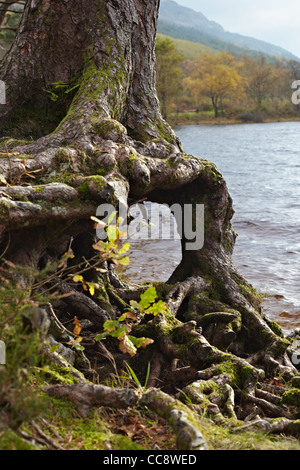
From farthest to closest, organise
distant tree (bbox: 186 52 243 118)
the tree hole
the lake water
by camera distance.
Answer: distant tree (bbox: 186 52 243 118) → the tree hole → the lake water

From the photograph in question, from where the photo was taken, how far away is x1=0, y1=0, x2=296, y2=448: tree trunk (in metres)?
4.35

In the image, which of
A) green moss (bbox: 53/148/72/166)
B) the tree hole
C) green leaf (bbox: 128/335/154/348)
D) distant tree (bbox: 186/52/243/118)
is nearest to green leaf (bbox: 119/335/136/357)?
green leaf (bbox: 128/335/154/348)

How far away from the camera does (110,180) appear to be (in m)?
4.48

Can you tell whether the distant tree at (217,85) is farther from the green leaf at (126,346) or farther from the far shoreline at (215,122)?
the green leaf at (126,346)

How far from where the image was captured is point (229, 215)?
656 centimetres

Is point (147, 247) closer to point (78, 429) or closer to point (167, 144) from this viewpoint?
point (167, 144)

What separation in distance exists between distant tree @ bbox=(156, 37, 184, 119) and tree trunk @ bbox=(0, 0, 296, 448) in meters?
69.3

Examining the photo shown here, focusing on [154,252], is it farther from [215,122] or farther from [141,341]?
[215,122]

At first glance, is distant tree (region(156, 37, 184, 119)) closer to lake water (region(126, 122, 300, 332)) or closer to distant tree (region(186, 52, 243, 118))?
distant tree (region(186, 52, 243, 118))

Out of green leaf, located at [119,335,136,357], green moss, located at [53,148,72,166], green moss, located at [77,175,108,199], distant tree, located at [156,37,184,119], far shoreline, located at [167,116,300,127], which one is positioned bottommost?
green leaf, located at [119,335,136,357]

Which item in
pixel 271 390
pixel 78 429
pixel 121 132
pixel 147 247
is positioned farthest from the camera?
pixel 147 247

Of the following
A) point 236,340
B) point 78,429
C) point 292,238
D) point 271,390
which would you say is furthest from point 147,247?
point 78,429

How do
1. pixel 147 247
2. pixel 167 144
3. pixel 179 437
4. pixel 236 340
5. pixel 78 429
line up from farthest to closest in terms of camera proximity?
pixel 147 247 → pixel 167 144 → pixel 236 340 → pixel 78 429 → pixel 179 437

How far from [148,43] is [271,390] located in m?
4.87
